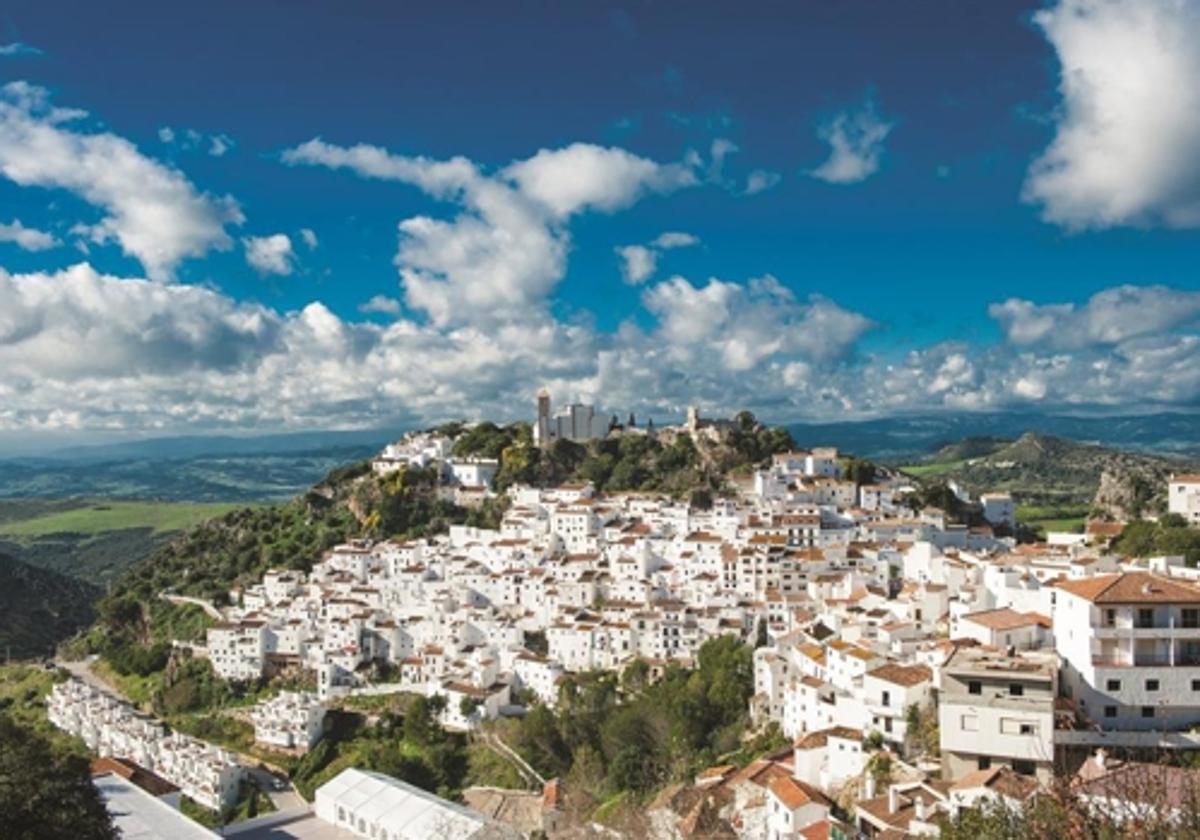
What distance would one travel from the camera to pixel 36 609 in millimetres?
71062

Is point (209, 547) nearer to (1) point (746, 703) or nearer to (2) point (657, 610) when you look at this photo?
(2) point (657, 610)

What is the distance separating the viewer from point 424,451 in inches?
2467

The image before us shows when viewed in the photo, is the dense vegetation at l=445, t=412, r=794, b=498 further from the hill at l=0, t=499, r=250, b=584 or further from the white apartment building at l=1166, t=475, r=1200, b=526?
the hill at l=0, t=499, r=250, b=584

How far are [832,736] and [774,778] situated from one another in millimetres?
1489

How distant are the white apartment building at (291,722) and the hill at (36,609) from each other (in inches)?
1307

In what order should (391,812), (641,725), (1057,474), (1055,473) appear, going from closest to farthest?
(391,812) → (641,725) → (1057,474) → (1055,473)

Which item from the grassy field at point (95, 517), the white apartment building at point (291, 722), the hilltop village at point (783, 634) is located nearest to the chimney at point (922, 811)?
the hilltop village at point (783, 634)

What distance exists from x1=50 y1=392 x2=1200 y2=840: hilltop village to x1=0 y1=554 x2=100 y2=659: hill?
24003mm

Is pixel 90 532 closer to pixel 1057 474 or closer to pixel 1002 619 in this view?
pixel 1057 474

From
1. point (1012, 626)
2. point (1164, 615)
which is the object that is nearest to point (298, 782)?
point (1012, 626)

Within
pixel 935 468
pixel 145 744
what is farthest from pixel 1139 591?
pixel 935 468

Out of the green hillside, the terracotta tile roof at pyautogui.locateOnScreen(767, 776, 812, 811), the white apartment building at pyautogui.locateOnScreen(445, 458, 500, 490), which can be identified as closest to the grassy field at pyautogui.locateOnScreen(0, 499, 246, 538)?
the white apartment building at pyautogui.locateOnScreen(445, 458, 500, 490)

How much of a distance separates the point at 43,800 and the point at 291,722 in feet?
68.9

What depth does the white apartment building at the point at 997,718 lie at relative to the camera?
50.2 ft
